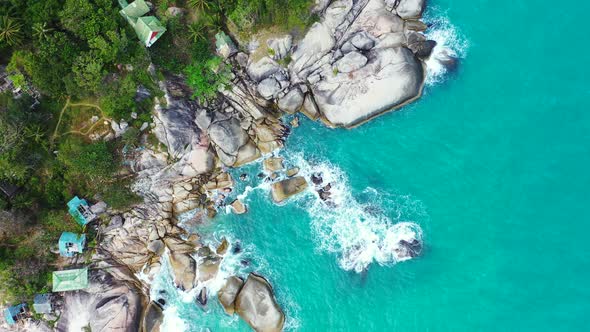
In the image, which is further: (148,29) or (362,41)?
(362,41)

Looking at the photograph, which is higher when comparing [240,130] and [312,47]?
[312,47]

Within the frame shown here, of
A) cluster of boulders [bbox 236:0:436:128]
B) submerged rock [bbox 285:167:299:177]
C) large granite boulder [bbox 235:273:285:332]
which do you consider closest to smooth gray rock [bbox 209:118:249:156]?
cluster of boulders [bbox 236:0:436:128]

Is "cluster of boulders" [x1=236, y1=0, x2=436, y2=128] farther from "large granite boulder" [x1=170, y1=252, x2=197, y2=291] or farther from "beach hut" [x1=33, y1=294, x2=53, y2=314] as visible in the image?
"beach hut" [x1=33, y1=294, x2=53, y2=314]

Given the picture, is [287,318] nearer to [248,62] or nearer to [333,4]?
[248,62]

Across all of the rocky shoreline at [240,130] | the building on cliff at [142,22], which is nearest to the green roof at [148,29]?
the building on cliff at [142,22]

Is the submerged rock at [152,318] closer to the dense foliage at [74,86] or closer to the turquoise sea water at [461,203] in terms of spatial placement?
the turquoise sea water at [461,203]

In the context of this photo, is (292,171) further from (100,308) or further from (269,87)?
(100,308)

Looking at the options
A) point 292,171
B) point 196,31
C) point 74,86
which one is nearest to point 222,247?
point 292,171
